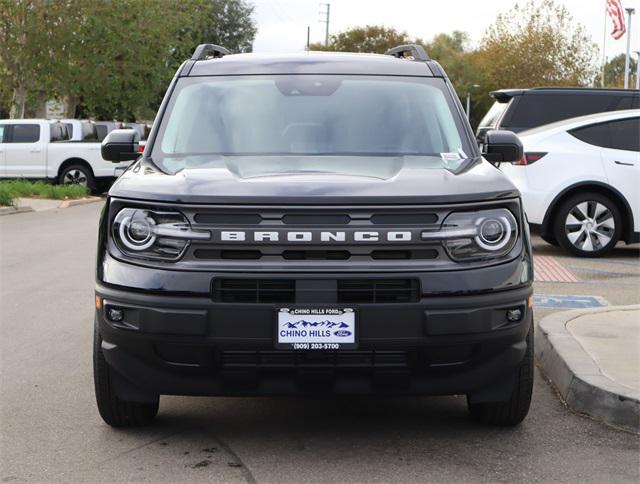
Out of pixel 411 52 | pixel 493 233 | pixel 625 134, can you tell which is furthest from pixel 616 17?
pixel 493 233

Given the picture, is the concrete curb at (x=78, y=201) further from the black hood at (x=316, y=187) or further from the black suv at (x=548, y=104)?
the black hood at (x=316, y=187)

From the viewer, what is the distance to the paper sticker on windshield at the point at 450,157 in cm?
577

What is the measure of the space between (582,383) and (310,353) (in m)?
1.82

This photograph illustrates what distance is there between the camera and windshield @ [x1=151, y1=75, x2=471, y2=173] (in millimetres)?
5926

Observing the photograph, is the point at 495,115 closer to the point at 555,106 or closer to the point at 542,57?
the point at 555,106

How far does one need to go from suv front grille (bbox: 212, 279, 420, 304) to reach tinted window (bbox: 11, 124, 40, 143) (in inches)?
960

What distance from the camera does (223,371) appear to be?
488cm

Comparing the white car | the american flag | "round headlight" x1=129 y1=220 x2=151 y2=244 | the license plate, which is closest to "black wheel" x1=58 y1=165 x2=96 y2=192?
the white car

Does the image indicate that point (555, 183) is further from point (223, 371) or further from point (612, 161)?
point (223, 371)

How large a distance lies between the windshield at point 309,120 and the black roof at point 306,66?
0.05 meters

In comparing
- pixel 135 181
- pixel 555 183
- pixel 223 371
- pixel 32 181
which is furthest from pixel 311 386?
pixel 32 181

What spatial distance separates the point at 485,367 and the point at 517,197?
766mm

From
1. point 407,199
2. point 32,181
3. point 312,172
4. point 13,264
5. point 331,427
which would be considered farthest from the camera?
point 32,181

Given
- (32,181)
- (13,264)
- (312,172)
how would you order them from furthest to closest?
1. (32,181)
2. (13,264)
3. (312,172)
